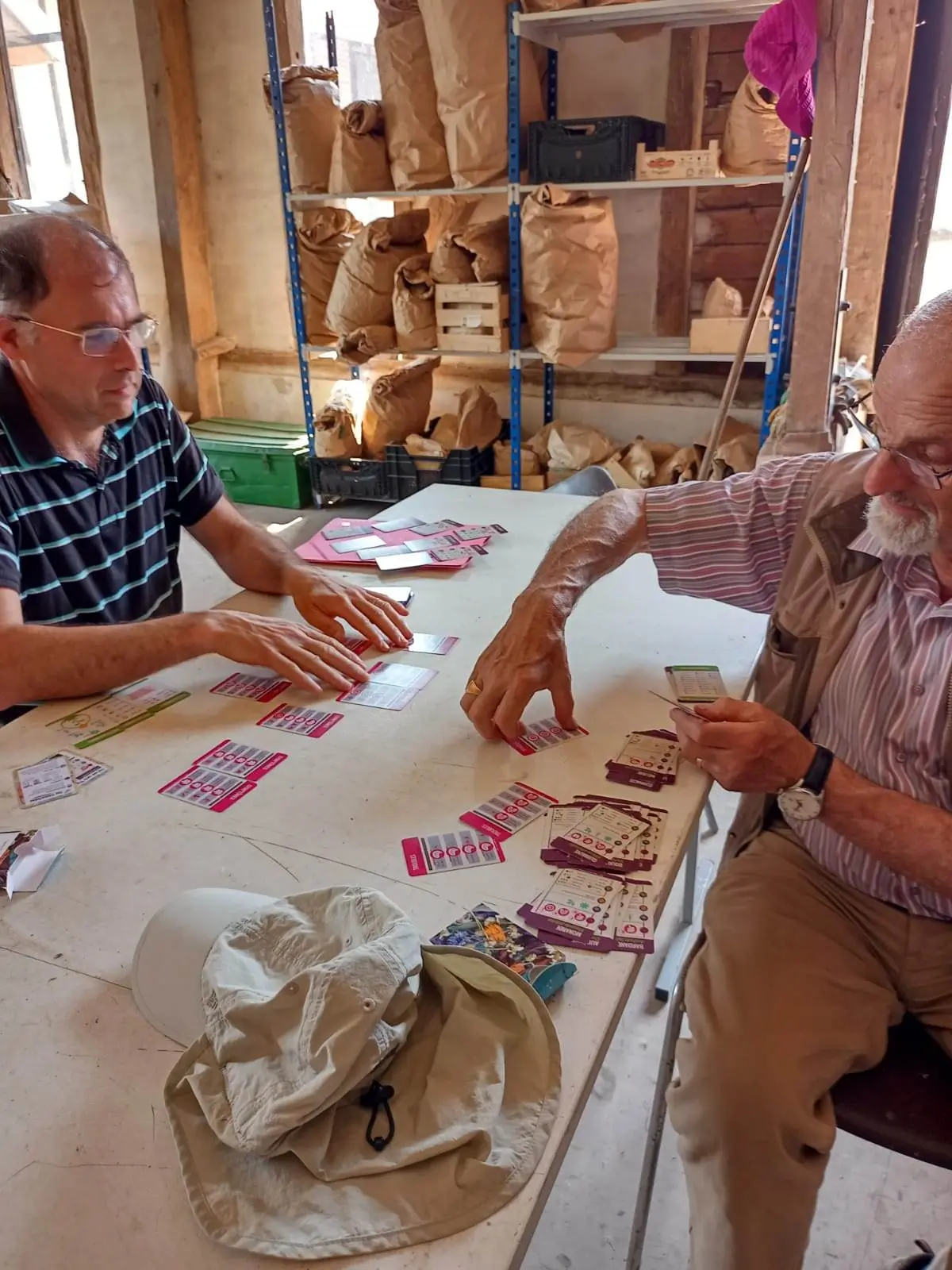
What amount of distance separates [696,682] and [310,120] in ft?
12.3

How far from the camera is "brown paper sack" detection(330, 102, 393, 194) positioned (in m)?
3.95

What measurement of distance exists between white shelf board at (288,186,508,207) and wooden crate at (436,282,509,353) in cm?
36

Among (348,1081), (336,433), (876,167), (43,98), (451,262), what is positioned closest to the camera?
(348,1081)

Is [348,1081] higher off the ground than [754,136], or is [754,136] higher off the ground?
[754,136]

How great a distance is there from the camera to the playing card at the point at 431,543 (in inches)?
82.0

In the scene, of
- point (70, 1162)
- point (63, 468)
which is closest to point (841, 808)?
point (70, 1162)

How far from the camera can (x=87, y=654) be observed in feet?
4.82

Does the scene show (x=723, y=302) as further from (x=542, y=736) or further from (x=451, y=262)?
(x=542, y=736)

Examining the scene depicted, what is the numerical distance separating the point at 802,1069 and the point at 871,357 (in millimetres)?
3452

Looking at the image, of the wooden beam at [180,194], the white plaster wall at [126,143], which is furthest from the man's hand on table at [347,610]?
the white plaster wall at [126,143]

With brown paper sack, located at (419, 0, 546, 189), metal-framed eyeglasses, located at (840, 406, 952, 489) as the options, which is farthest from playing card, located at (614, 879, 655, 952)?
brown paper sack, located at (419, 0, 546, 189)

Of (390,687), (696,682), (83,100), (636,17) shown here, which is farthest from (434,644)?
(83,100)

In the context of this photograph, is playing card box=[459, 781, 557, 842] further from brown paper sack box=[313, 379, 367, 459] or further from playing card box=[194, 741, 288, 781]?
brown paper sack box=[313, 379, 367, 459]

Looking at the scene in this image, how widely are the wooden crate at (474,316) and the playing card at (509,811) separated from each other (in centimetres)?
311
